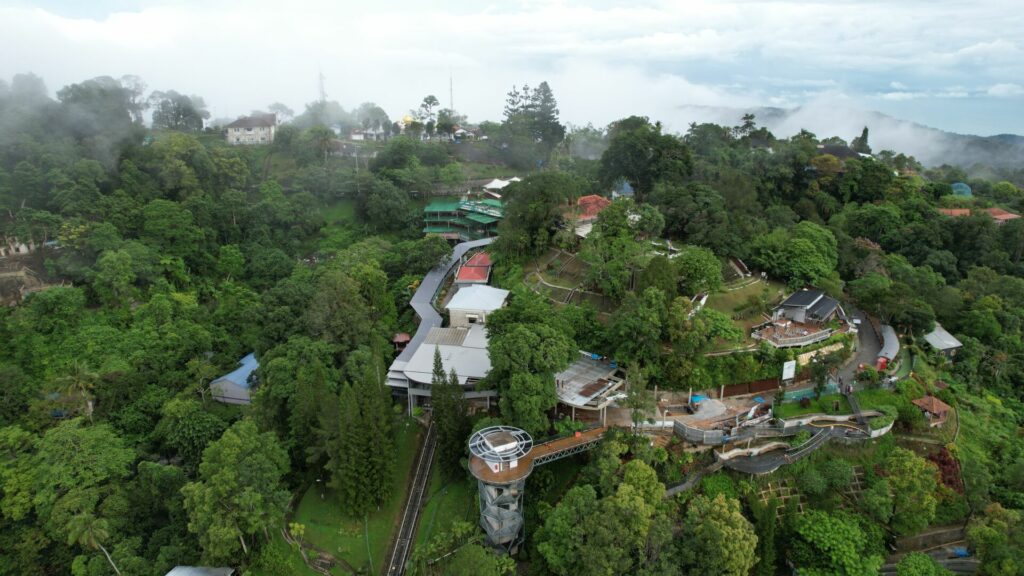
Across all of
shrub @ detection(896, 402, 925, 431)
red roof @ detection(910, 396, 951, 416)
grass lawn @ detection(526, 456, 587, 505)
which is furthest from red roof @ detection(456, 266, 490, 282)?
red roof @ detection(910, 396, 951, 416)

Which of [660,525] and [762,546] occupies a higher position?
[660,525]

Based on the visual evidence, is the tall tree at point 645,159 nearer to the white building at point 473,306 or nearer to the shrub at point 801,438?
the white building at point 473,306

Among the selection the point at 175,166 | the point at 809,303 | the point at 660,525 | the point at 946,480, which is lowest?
the point at 946,480

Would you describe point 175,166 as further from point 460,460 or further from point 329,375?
point 460,460

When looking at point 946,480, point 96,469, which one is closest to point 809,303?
point 946,480

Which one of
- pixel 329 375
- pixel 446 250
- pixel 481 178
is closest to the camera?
pixel 329 375

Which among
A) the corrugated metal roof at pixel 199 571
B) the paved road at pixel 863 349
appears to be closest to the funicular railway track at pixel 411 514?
the corrugated metal roof at pixel 199 571
